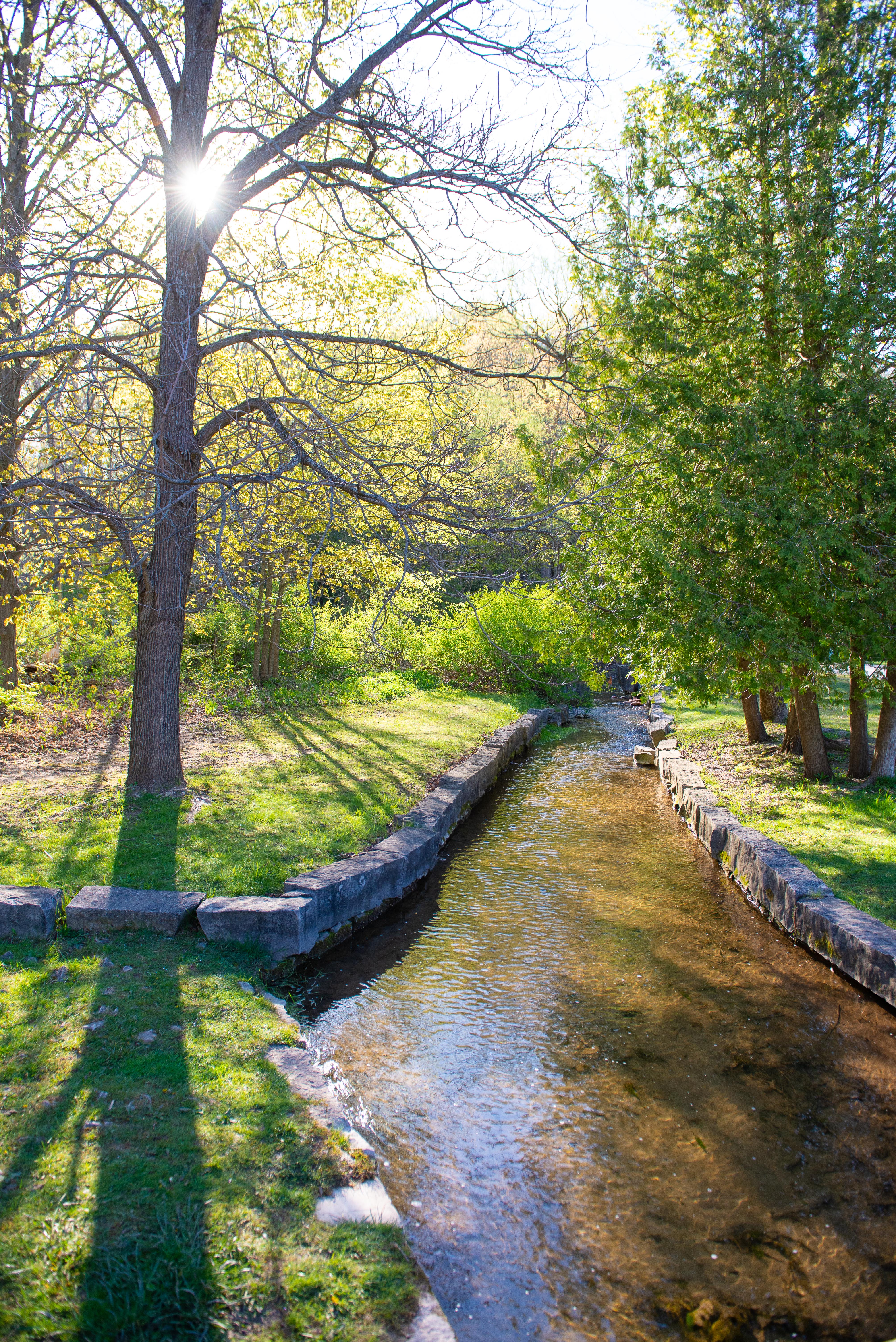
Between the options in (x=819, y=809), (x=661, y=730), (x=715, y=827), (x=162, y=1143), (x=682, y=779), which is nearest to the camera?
(x=162, y=1143)

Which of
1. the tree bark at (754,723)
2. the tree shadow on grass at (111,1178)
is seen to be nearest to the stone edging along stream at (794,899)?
the tree bark at (754,723)

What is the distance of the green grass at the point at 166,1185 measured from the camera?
7.25 feet

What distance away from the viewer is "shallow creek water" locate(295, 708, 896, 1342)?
2.76m

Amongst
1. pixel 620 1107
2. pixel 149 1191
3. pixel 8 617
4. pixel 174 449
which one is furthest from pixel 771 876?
pixel 8 617

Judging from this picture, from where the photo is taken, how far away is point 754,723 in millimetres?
10570

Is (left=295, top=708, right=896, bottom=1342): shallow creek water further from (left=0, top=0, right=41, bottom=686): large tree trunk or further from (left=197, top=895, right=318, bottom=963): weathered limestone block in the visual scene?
(left=0, top=0, right=41, bottom=686): large tree trunk

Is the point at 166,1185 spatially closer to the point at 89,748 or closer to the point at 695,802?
the point at 695,802

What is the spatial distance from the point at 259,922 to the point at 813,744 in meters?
6.61

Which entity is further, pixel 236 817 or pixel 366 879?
pixel 236 817

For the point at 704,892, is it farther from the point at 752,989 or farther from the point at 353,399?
the point at 353,399

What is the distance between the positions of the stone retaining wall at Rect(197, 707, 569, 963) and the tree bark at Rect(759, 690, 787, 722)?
227 inches

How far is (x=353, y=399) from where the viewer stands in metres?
5.55

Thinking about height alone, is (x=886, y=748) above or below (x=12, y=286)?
below

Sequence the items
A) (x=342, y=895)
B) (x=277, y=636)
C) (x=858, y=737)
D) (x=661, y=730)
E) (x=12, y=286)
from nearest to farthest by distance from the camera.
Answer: (x=342, y=895) < (x=12, y=286) < (x=858, y=737) < (x=661, y=730) < (x=277, y=636)
